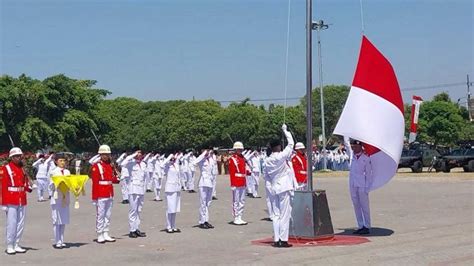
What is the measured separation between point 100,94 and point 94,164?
4157 centimetres

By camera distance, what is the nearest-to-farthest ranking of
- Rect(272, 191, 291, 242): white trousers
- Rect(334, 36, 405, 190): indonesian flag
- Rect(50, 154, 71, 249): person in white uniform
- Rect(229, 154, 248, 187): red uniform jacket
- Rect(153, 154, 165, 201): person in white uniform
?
Rect(272, 191, 291, 242): white trousers < Rect(50, 154, 71, 249): person in white uniform < Rect(334, 36, 405, 190): indonesian flag < Rect(229, 154, 248, 187): red uniform jacket < Rect(153, 154, 165, 201): person in white uniform

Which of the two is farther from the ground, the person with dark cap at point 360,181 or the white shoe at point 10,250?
the person with dark cap at point 360,181

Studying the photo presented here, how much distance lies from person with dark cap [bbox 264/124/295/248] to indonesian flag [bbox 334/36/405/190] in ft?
5.69

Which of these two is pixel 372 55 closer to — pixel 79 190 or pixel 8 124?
pixel 79 190

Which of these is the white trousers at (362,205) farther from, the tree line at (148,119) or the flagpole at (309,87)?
the tree line at (148,119)

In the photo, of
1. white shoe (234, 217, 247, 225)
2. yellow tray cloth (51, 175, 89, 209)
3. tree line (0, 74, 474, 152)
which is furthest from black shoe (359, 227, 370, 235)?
tree line (0, 74, 474, 152)

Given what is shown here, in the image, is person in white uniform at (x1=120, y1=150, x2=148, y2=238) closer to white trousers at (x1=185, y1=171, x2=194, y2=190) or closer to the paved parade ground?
the paved parade ground

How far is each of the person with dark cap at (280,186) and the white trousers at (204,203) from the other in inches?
143

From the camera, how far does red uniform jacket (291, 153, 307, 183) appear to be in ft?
53.8

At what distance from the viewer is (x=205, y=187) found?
15844 millimetres

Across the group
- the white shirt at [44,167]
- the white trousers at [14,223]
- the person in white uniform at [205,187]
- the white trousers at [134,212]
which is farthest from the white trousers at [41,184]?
the white trousers at [14,223]

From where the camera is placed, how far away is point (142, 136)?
259ft

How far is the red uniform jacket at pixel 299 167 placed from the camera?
16.4 meters

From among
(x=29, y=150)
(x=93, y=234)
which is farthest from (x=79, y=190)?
(x=29, y=150)
